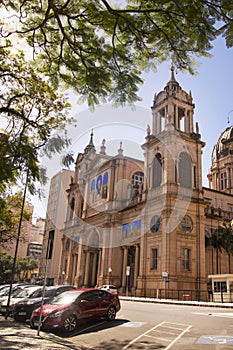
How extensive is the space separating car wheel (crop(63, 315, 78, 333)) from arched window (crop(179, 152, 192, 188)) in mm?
32444

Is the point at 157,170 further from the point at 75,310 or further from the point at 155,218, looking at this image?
the point at 75,310

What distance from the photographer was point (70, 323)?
486 inches

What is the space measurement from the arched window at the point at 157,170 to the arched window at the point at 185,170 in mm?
2716

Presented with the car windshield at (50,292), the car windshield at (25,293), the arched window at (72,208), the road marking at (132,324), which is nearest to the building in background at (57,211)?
the arched window at (72,208)

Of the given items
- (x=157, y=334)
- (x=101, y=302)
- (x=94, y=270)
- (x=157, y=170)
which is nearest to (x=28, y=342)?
(x=157, y=334)

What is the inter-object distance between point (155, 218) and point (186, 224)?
380cm

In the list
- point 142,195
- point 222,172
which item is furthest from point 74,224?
point 222,172

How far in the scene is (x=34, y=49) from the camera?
34.7 feet

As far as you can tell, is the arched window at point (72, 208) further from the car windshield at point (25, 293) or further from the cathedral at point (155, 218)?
the car windshield at point (25, 293)

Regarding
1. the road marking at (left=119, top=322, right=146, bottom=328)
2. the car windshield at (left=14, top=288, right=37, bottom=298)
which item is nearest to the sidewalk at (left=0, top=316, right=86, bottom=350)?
the road marking at (left=119, top=322, right=146, bottom=328)

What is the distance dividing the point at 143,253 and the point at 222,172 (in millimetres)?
35510

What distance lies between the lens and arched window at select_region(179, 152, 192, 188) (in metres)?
43.7

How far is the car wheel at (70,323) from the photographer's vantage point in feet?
40.0

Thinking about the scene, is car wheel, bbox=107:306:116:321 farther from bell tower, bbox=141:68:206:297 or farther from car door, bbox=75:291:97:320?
bell tower, bbox=141:68:206:297
